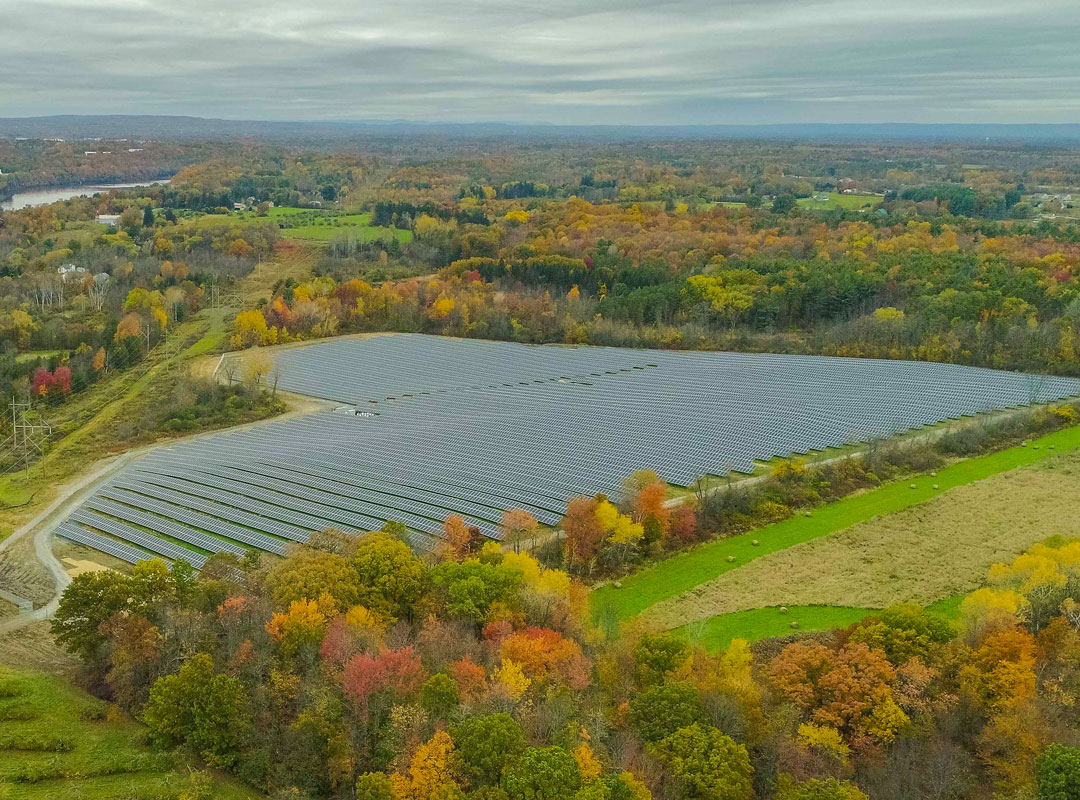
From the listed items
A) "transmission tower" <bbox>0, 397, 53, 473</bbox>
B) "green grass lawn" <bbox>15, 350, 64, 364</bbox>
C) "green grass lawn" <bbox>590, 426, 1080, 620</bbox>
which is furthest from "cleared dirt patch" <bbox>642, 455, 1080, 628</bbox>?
"green grass lawn" <bbox>15, 350, 64, 364</bbox>

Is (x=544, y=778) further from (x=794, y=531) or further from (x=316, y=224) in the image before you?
(x=316, y=224)

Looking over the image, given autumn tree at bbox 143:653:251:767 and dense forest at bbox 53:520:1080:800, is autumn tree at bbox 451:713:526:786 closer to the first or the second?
dense forest at bbox 53:520:1080:800

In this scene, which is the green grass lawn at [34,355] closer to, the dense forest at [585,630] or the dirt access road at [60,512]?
the dense forest at [585,630]

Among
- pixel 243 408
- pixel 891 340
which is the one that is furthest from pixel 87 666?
pixel 891 340

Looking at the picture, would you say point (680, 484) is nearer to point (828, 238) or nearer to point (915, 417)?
point (915, 417)

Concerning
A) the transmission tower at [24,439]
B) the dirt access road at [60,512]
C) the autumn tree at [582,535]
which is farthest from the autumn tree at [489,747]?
the transmission tower at [24,439]
